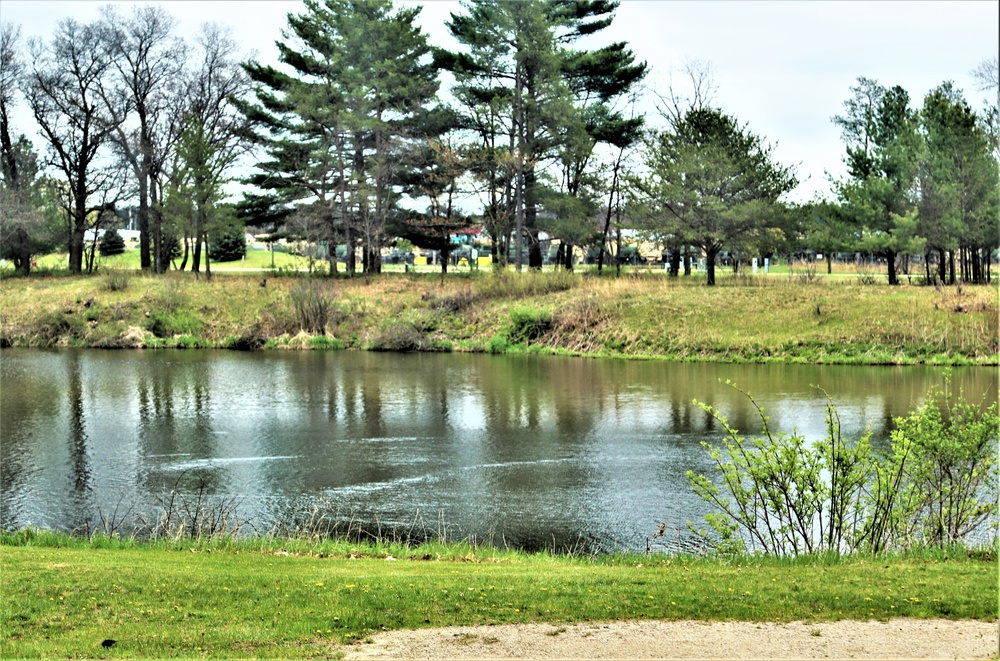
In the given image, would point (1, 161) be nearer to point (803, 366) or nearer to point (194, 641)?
point (803, 366)

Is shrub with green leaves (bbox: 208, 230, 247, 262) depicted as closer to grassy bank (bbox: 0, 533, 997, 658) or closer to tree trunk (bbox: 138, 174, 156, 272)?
tree trunk (bbox: 138, 174, 156, 272)

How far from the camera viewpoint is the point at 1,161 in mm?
61750

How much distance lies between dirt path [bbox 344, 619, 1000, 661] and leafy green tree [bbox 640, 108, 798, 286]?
4097 cm

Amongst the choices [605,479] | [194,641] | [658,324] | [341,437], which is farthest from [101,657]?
[658,324]

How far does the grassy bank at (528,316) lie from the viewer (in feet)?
132

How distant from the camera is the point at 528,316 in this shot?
46000mm

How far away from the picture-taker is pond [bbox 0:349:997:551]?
1659cm

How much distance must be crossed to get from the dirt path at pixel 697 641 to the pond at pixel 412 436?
4.48 m

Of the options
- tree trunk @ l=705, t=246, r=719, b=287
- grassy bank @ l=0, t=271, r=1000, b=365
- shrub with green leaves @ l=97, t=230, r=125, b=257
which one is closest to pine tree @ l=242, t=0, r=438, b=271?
grassy bank @ l=0, t=271, r=1000, b=365

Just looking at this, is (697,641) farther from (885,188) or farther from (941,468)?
(885,188)

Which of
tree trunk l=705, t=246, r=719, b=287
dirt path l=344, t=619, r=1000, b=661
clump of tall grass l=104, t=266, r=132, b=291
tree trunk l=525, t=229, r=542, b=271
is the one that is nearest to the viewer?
dirt path l=344, t=619, r=1000, b=661

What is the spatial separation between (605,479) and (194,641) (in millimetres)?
11296

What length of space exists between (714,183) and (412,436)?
2972cm

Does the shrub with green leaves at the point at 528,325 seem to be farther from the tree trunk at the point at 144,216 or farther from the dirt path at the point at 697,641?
the dirt path at the point at 697,641
